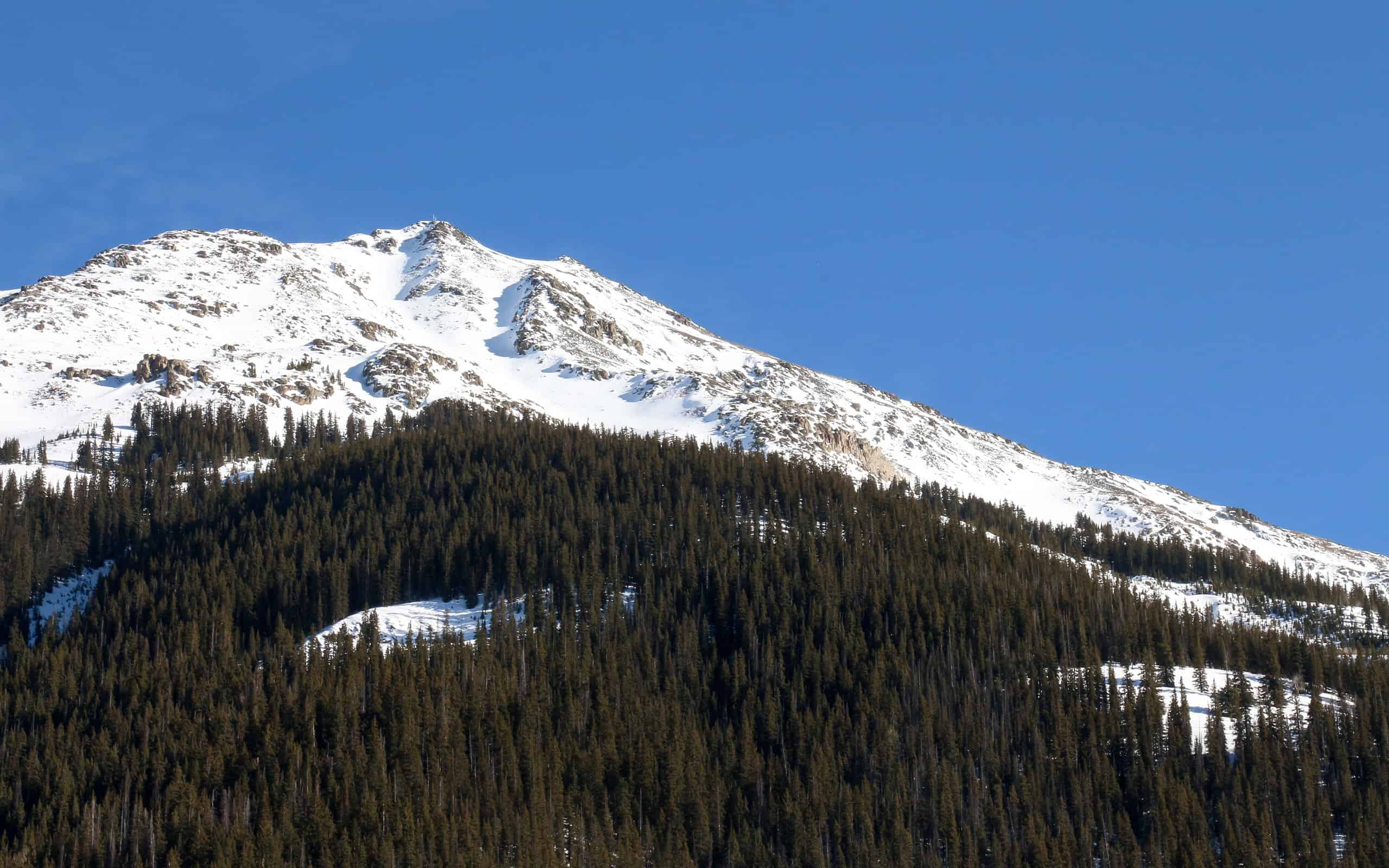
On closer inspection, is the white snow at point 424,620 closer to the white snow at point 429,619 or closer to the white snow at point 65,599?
the white snow at point 429,619

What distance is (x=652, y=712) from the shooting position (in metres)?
142

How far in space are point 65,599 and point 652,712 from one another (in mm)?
94164

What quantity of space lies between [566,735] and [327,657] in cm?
2774

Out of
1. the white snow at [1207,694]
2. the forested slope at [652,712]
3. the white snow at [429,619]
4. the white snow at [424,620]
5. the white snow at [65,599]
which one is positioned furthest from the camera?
the white snow at [65,599]

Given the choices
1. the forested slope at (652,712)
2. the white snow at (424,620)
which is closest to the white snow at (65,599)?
the forested slope at (652,712)

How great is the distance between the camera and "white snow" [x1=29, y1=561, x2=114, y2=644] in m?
180

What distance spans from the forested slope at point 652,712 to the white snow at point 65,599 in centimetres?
287

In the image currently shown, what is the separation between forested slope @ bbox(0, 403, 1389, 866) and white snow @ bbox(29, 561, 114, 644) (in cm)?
287

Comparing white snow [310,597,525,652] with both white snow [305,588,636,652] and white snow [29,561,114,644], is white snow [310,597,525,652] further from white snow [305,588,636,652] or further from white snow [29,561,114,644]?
white snow [29,561,114,644]

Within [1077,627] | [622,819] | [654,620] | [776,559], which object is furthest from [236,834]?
[1077,627]

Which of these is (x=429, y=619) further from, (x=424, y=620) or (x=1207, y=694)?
(x=1207, y=694)

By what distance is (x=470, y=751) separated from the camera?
436 ft

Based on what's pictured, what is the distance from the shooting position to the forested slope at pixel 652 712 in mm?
119562

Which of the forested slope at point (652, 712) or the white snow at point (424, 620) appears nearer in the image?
the forested slope at point (652, 712)
